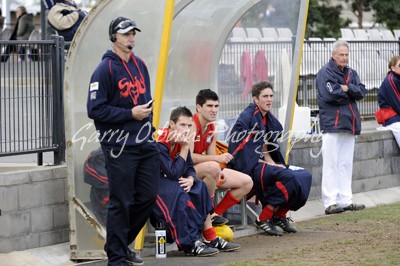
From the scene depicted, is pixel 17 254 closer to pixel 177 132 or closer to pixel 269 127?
pixel 177 132

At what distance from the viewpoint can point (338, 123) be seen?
13500 millimetres

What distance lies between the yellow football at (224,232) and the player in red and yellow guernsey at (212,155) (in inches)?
2.2

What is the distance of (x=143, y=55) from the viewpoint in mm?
9992

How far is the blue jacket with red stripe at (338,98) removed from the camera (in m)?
13.3

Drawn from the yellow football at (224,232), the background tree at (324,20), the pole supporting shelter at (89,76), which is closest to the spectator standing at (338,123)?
the yellow football at (224,232)

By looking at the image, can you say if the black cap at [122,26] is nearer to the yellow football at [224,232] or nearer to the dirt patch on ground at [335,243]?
the dirt patch on ground at [335,243]

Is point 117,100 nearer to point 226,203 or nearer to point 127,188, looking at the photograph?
point 127,188

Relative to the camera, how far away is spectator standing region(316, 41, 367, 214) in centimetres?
1334

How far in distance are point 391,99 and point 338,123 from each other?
2149 millimetres

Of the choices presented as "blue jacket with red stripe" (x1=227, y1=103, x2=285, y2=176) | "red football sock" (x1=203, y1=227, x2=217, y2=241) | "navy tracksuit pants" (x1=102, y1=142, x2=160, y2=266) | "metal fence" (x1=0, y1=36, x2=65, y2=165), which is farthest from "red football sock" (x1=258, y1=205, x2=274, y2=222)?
"navy tracksuit pants" (x1=102, y1=142, x2=160, y2=266)

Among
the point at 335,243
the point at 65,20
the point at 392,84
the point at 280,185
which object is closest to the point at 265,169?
the point at 280,185

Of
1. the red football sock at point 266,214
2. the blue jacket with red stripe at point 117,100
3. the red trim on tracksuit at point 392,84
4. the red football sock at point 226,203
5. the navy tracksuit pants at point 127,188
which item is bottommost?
the red football sock at point 266,214

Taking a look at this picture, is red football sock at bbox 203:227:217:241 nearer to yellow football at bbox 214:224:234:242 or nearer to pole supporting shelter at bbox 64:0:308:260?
yellow football at bbox 214:224:234:242

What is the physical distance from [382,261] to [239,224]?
2.96 m
